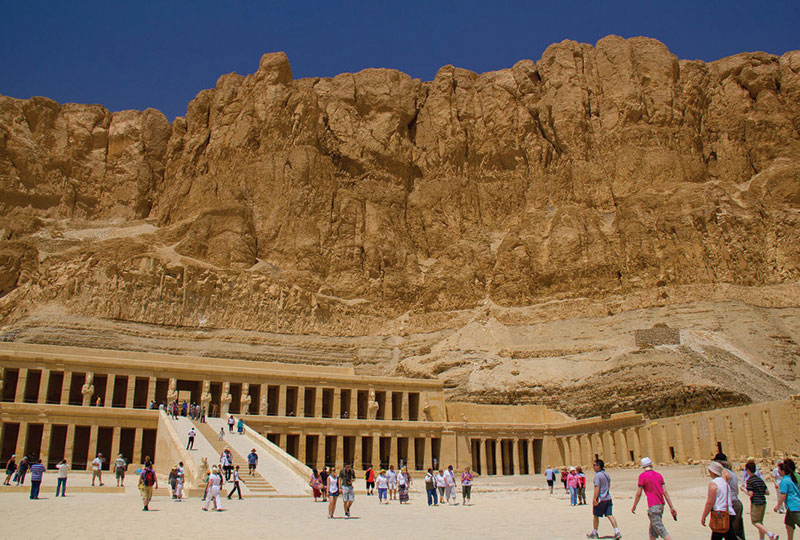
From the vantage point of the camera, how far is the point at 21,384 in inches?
1820

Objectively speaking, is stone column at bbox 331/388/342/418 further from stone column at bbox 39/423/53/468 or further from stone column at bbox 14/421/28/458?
stone column at bbox 14/421/28/458

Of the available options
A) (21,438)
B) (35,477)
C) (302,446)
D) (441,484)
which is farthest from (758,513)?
(21,438)

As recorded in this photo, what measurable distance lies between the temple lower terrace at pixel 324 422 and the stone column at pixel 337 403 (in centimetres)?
8

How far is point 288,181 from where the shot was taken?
292 feet

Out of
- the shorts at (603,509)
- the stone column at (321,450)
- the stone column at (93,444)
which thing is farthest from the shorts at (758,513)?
the stone column at (93,444)

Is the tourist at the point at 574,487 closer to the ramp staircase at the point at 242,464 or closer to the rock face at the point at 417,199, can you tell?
the ramp staircase at the point at 242,464

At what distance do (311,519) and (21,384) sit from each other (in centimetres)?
3392

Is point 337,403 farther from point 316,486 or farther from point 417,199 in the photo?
point 417,199

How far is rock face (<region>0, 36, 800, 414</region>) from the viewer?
74.4 m

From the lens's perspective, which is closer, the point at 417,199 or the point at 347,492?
the point at 347,492

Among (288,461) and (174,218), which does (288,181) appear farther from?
(288,461)

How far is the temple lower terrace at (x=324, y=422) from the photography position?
41.4 metres

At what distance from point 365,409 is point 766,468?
30452 millimetres

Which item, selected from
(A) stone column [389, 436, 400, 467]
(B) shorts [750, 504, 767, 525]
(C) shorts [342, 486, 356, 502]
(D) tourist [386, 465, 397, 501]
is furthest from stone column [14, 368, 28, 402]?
(B) shorts [750, 504, 767, 525]
